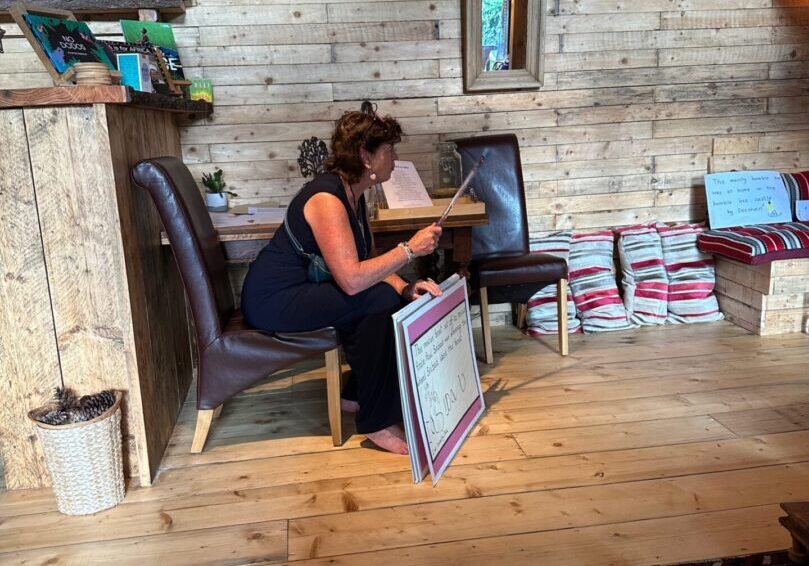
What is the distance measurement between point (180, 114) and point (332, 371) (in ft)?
5.20

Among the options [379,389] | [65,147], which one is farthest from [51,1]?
[379,389]

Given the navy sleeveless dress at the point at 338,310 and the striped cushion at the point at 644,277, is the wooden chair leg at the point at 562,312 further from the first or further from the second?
the navy sleeveless dress at the point at 338,310

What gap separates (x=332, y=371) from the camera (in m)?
2.39

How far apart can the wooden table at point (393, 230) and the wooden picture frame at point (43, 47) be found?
27.9 inches

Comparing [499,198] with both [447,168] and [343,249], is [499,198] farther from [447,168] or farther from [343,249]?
[343,249]

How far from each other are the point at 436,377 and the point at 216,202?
1.50 m

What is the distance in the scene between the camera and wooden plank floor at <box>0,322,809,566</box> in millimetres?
1817

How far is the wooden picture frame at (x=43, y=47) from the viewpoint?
2.08 meters

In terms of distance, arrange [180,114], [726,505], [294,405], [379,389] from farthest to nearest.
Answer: [180,114], [294,405], [379,389], [726,505]

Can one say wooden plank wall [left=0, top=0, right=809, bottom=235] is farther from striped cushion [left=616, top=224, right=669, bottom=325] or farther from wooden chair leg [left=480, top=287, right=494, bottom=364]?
wooden chair leg [left=480, top=287, right=494, bottom=364]

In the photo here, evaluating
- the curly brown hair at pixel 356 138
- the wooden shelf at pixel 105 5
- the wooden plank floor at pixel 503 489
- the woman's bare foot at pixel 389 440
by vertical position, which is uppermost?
the wooden shelf at pixel 105 5

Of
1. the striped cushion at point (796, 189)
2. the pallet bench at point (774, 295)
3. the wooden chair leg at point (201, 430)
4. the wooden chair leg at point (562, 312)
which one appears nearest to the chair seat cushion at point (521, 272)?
the wooden chair leg at point (562, 312)

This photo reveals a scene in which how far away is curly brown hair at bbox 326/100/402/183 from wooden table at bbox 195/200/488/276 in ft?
1.40

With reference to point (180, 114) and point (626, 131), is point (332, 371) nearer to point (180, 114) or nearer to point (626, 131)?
point (180, 114)
